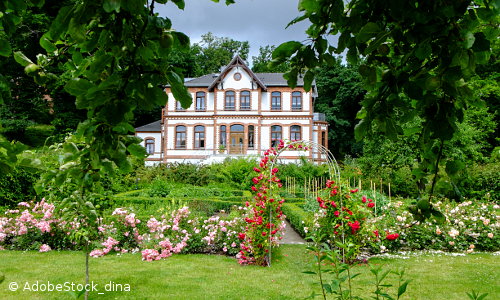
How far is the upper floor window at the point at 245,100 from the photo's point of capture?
23328mm

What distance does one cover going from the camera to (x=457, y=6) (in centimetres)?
93

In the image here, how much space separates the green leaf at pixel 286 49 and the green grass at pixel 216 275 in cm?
360

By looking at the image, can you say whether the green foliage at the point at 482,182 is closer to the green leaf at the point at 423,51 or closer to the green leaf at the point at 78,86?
the green leaf at the point at 423,51

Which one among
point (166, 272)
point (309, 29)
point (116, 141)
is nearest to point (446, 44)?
point (309, 29)

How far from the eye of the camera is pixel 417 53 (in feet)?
3.05

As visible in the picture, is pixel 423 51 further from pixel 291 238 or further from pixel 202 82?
pixel 202 82

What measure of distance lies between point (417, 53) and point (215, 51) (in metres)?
39.1

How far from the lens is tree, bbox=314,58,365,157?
32344 millimetres

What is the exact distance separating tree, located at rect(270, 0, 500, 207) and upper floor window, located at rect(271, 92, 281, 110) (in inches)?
883

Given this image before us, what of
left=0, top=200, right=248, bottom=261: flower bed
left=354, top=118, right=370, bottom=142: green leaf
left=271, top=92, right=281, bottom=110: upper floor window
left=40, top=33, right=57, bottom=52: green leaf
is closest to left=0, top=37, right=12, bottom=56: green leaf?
left=40, top=33, right=57, bottom=52: green leaf

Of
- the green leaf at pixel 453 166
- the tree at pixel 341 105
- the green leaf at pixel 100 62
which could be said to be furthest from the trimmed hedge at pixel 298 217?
the tree at pixel 341 105

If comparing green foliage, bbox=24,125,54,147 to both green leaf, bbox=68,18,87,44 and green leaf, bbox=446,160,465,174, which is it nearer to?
green leaf, bbox=68,18,87,44

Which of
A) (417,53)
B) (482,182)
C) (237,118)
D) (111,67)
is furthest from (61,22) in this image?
(237,118)

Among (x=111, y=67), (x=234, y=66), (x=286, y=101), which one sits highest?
(x=234, y=66)
